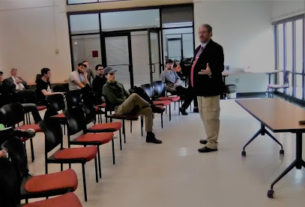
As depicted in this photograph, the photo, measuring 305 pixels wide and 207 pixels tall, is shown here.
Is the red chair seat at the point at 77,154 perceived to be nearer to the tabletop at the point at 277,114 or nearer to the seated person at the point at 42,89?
the tabletop at the point at 277,114

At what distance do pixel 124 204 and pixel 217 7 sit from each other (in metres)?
8.28

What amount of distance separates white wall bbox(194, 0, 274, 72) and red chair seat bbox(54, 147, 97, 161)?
7.68 m

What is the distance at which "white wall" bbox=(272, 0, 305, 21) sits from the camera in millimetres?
8320

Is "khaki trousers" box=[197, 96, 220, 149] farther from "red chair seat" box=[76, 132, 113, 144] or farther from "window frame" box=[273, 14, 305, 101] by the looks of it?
"window frame" box=[273, 14, 305, 101]

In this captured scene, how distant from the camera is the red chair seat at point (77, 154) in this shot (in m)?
3.55

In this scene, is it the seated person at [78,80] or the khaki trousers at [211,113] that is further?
the seated person at [78,80]

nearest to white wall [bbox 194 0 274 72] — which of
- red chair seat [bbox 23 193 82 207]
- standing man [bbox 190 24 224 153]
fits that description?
standing man [bbox 190 24 224 153]

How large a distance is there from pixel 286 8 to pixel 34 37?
23.7 ft

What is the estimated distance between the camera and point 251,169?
4316 millimetres

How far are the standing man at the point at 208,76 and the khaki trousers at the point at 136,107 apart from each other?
3.27ft

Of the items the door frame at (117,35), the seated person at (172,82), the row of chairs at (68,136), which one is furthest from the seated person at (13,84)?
the seated person at (172,82)

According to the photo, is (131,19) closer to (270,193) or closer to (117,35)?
(117,35)

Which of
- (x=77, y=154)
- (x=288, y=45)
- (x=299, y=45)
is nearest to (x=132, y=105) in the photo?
(x=77, y=154)

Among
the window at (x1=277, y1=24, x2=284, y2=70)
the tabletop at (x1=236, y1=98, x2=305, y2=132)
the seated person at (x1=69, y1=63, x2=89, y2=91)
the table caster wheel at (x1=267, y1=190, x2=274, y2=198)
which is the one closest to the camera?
the tabletop at (x1=236, y1=98, x2=305, y2=132)
